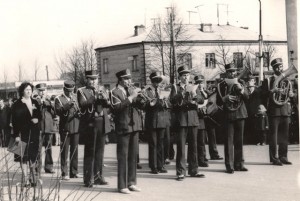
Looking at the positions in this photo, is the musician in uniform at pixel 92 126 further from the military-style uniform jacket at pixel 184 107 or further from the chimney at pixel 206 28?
the chimney at pixel 206 28

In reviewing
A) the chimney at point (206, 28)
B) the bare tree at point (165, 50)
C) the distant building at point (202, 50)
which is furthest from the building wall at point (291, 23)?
the chimney at point (206, 28)

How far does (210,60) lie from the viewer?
38.4 m

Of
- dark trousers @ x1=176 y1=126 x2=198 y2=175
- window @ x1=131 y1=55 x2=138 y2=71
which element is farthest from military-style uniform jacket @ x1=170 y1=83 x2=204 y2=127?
window @ x1=131 y1=55 x2=138 y2=71

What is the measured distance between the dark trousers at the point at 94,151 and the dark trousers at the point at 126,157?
2.34 feet

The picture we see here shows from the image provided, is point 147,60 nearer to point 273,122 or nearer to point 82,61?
point 82,61

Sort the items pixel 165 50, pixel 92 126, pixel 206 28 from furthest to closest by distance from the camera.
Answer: pixel 206 28
pixel 165 50
pixel 92 126

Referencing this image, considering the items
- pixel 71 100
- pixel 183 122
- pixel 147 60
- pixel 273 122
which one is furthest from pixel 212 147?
pixel 147 60

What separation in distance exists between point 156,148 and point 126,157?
209 centimetres

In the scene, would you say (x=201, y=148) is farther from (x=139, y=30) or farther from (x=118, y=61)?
(x=139, y=30)

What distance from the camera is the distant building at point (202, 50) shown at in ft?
114

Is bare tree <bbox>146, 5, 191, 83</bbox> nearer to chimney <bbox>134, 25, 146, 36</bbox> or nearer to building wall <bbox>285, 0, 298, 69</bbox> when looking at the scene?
chimney <bbox>134, 25, 146, 36</bbox>

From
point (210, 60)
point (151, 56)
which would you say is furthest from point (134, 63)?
point (210, 60)

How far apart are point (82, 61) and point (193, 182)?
31972 millimetres

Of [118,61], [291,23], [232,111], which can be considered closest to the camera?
[291,23]
